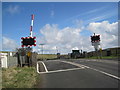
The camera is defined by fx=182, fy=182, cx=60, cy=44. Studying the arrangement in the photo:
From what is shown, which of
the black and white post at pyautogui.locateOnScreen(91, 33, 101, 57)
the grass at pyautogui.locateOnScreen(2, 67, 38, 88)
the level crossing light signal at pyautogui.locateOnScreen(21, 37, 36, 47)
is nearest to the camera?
the grass at pyautogui.locateOnScreen(2, 67, 38, 88)

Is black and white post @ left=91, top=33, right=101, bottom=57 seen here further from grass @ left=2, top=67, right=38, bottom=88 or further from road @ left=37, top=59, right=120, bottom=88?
grass @ left=2, top=67, right=38, bottom=88

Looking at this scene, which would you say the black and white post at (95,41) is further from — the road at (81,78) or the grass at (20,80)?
the grass at (20,80)

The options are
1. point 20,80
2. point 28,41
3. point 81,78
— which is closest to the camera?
point 20,80

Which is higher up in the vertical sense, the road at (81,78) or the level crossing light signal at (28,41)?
the level crossing light signal at (28,41)

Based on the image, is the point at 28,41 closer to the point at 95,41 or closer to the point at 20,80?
the point at 20,80

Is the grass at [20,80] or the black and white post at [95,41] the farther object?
the black and white post at [95,41]

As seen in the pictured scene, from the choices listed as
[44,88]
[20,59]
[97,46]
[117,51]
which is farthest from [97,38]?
[44,88]

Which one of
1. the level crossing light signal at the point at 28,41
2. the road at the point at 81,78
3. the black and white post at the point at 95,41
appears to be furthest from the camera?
the black and white post at the point at 95,41

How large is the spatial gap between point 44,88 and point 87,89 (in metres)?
2.20

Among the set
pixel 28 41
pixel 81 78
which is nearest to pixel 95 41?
pixel 28 41

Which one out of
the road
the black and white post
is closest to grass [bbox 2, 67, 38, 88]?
the road

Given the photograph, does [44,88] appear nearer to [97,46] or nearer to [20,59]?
[20,59]

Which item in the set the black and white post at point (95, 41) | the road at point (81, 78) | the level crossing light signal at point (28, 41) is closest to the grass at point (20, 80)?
the road at point (81, 78)

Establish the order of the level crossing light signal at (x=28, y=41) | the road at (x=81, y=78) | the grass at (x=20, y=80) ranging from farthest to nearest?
the level crossing light signal at (x=28, y=41), the grass at (x=20, y=80), the road at (x=81, y=78)
